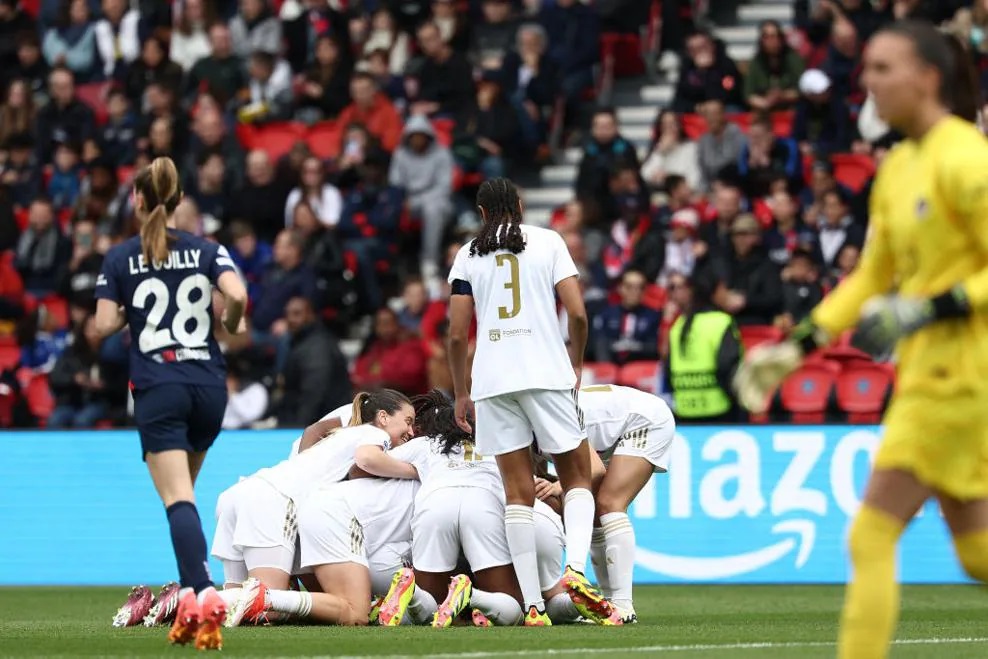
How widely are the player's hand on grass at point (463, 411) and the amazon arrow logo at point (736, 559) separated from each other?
433 centimetres

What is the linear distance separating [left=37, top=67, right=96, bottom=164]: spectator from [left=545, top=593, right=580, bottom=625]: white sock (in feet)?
43.6

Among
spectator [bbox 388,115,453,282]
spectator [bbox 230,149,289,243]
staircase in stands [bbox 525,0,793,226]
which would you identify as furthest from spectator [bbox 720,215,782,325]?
spectator [bbox 230,149,289,243]

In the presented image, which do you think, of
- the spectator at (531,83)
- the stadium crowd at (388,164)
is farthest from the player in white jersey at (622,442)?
the spectator at (531,83)

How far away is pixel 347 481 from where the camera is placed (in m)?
9.72

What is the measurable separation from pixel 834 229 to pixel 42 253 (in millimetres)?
8617

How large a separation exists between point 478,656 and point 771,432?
6.94 m

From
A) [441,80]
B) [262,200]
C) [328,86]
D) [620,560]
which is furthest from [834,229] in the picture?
[620,560]

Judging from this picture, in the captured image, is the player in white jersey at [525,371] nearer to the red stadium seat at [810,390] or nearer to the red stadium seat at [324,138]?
the red stadium seat at [810,390]

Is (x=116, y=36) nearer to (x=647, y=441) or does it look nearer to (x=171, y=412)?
(x=647, y=441)

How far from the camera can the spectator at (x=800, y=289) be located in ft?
51.1

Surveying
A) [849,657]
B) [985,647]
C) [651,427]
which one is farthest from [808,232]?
[849,657]

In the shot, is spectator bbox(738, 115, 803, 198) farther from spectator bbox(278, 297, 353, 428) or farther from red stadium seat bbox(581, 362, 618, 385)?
spectator bbox(278, 297, 353, 428)

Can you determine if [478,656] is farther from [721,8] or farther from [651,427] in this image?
[721,8]

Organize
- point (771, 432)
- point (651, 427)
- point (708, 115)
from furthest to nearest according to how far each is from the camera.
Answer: point (708, 115), point (771, 432), point (651, 427)
